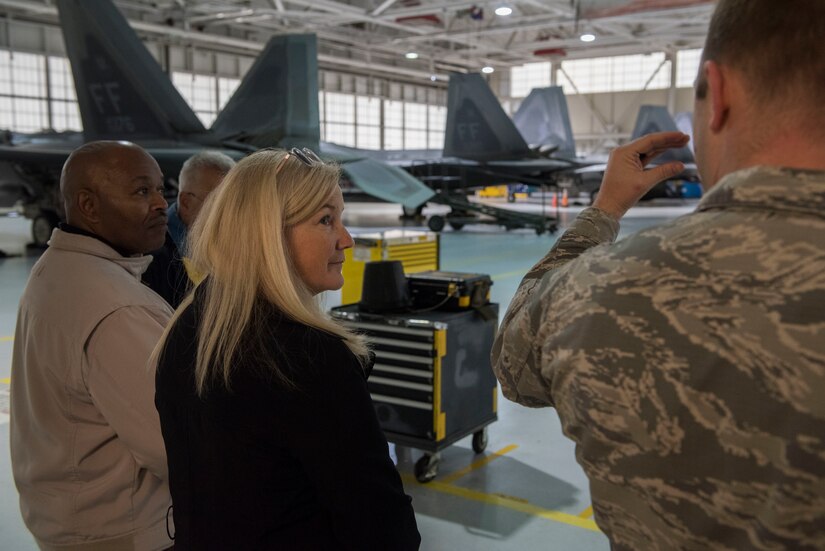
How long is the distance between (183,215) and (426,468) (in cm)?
221

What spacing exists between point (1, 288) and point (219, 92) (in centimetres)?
2511

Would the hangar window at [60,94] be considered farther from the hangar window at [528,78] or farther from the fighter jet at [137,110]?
the hangar window at [528,78]

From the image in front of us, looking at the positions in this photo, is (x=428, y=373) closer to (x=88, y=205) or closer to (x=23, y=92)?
(x=88, y=205)

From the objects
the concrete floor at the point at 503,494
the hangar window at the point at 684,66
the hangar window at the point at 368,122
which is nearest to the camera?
the concrete floor at the point at 503,494

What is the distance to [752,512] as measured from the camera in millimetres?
1023

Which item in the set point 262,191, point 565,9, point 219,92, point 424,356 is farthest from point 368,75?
point 262,191

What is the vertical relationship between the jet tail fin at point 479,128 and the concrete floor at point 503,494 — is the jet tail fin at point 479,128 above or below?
above

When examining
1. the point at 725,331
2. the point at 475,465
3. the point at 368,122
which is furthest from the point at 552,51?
the point at 725,331

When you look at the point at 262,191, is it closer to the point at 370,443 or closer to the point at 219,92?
the point at 370,443

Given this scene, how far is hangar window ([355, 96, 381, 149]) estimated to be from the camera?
137ft

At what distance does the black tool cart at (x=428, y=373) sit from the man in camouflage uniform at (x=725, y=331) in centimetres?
352

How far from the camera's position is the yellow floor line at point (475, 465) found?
4.77m

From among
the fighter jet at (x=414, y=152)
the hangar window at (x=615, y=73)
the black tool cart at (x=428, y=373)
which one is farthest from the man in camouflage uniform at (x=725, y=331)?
the hangar window at (x=615, y=73)

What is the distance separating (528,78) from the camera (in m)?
46.0
